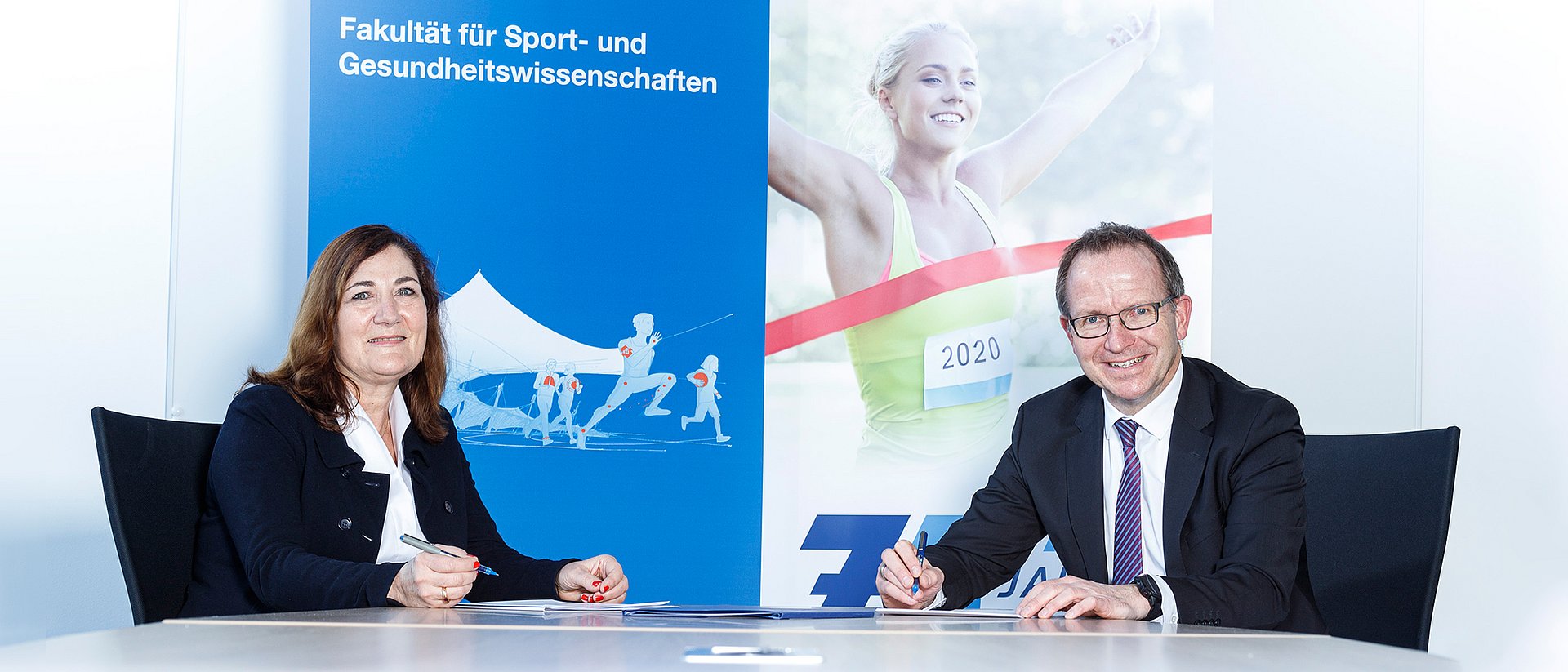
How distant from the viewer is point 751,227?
12.3ft

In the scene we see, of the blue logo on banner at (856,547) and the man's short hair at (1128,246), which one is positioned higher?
the man's short hair at (1128,246)

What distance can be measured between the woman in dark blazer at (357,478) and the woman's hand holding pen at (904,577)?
1.60 ft

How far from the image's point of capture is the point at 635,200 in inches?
146

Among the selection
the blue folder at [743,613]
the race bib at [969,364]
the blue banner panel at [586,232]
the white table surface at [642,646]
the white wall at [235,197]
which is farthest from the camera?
the race bib at [969,364]

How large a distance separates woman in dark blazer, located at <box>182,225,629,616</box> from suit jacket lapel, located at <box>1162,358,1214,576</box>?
1.05 m

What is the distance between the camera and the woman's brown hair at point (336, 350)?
2.33 meters

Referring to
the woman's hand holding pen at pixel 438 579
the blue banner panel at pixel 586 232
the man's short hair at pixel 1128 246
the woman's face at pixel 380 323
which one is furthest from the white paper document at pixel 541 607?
the blue banner panel at pixel 586 232

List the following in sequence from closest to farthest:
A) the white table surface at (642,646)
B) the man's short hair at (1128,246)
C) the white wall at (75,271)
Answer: the white table surface at (642,646) → the man's short hair at (1128,246) → the white wall at (75,271)

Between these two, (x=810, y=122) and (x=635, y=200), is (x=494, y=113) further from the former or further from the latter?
(x=810, y=122)

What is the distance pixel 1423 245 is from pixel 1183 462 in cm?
224

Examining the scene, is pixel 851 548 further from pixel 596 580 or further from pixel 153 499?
pixel 153 499

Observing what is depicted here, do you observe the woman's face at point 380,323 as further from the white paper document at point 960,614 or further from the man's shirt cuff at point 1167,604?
the man's shirt cuff at point 1167,604

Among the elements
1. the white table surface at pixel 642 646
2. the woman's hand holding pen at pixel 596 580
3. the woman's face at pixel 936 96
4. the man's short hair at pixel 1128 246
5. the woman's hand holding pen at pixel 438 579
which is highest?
the woman's face at pixel 936 96

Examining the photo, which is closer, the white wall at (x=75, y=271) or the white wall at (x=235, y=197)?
the white wall at (x=75, y=271)
